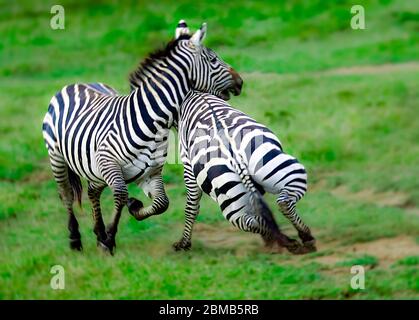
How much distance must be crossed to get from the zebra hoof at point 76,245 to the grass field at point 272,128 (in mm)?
102

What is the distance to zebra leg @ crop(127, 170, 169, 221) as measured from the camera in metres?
8.38

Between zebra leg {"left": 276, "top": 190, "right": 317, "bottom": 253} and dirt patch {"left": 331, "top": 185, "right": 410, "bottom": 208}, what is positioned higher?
dirt patch {"left": 331, "top": 185, "right": 410, "bottom": 208}

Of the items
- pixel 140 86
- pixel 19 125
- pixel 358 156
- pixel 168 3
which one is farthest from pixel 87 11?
pixel 140 86

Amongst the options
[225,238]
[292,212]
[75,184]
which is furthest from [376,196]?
[75,184]

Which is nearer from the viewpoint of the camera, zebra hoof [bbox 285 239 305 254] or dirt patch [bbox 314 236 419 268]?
zebra hoof [bbox 285 239 305 254]

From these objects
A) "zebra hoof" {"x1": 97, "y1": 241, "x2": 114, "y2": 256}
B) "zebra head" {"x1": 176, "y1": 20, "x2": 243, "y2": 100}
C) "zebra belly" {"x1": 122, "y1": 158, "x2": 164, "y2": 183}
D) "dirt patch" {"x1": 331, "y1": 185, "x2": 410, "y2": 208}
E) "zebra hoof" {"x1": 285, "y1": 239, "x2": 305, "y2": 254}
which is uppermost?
"zebra head" {"x1": 176, "y1": 20, "x2": 243, "y2": 100}

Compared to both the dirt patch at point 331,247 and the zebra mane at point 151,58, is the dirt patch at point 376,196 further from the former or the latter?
the zebra mane at point 151,58

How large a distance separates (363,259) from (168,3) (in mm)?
11623

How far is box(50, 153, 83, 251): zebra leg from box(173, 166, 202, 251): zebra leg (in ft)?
2.91

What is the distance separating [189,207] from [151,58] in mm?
1271

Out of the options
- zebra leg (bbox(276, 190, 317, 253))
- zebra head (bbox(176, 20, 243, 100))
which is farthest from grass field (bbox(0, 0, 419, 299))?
zebra head (bbox(176, 20, 243, 100))

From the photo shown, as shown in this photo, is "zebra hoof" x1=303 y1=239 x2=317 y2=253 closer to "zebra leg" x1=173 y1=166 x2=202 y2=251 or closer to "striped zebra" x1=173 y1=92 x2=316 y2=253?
"striped zebra" x1=173 y1=92 x2=316 y2=253

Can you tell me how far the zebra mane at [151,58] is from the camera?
8.52 meters

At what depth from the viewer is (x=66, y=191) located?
30.0 ft
